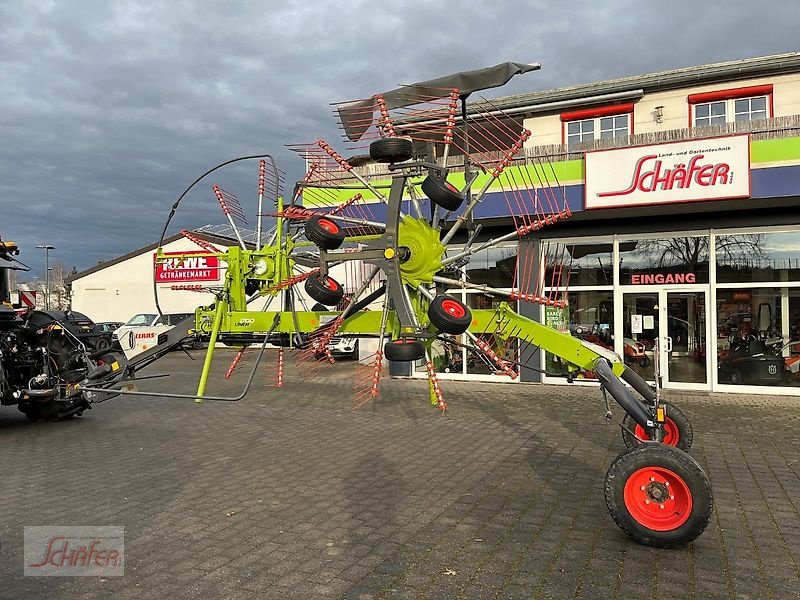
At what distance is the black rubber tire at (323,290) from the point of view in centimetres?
641

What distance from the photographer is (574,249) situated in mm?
14070

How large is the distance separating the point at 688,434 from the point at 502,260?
27.4 ft

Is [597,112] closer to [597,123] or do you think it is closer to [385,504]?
[597,123]

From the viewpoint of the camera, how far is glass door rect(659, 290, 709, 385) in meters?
13.0

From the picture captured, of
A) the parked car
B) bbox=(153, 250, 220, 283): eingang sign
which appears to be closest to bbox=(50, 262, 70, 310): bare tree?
the parked car

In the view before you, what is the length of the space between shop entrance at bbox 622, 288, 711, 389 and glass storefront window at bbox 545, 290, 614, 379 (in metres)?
0.33

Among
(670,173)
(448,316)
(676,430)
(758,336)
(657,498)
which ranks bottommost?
(657,498)

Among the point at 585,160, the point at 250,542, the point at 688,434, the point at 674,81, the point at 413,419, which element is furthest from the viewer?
the point at 674,81

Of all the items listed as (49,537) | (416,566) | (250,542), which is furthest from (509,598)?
(49,537)

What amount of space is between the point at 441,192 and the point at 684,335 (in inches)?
366

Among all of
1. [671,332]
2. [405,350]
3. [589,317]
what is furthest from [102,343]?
[671,332]

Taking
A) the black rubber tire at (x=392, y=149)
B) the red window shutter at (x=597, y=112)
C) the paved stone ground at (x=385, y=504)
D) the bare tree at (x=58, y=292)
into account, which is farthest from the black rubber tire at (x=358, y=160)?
the bare tree at (x=58, y=292)

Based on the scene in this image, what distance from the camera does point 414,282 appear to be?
20.2ft

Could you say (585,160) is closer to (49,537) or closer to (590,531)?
(590,531)
